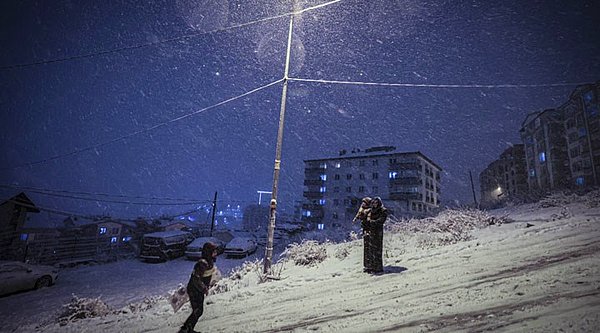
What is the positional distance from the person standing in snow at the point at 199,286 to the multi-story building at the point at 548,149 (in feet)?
188

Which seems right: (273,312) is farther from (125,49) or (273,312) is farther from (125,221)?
(125,221)

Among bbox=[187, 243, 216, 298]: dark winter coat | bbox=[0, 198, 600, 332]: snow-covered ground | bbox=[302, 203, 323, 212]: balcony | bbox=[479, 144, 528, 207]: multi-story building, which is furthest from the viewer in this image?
bbox=[479, 144, 528, 207]: multi-story building

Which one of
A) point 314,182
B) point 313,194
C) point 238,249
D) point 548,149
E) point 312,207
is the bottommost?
point 238,249

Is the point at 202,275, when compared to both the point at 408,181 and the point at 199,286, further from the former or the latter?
the point at 408,181

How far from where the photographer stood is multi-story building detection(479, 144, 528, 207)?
66312 mm

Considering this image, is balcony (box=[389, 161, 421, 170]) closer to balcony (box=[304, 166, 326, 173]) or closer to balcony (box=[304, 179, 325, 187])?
balcony (box=[304, 166, 326, 173])

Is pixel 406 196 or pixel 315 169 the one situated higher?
pixel 315 169

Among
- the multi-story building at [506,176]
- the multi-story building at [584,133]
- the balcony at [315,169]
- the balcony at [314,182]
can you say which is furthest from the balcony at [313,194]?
the multi-story building at [584,133]

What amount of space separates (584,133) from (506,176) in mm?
40614

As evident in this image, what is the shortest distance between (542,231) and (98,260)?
30491 millimetres

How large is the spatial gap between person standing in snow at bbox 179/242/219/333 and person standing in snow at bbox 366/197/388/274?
410 cm

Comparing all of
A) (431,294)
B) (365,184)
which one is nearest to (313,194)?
(365,184)

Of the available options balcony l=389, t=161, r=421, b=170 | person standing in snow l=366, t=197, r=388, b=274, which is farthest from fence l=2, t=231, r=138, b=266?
balcony l=389, t=161, r=421, b=170

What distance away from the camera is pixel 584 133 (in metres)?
40.2
